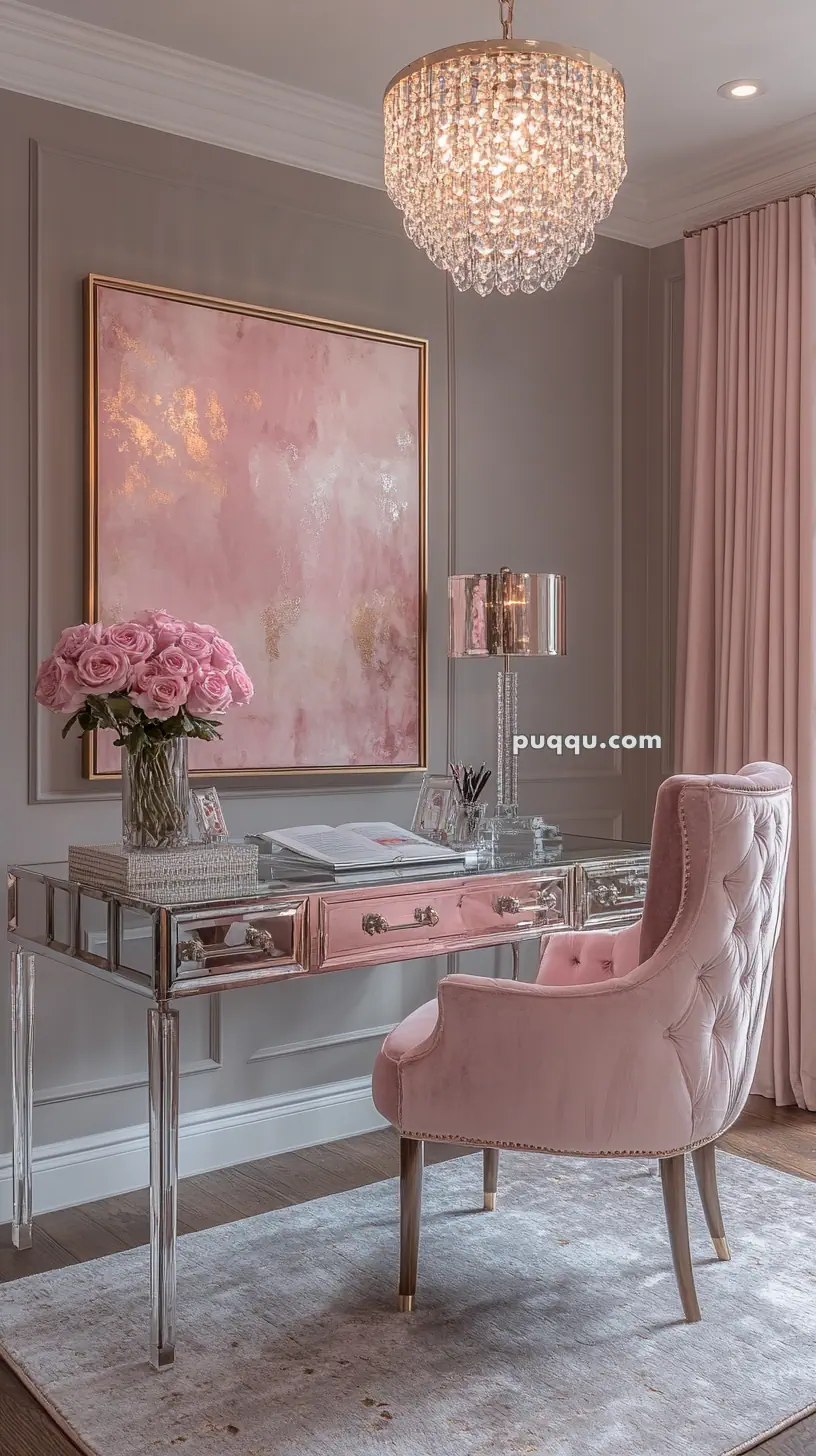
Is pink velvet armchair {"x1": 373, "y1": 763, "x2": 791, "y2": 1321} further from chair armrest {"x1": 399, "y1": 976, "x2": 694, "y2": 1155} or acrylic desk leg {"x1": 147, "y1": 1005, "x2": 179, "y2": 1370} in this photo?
A: acrylic desk leg {"x1": 147, "y1": 1005, "x2": 179, "y2": 1370}

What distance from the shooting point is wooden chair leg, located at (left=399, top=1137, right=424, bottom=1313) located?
2430 mm

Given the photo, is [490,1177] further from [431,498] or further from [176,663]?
[431,498]

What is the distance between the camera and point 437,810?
3084mm

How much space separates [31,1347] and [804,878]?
234 cm

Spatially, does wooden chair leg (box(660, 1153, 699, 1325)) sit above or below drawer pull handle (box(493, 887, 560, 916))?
below

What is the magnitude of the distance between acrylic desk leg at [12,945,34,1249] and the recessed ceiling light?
2820mm

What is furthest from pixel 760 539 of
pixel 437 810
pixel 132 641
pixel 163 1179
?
pixel 163 1179

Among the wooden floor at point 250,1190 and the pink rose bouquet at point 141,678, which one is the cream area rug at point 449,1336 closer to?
the wooden floor at point 250,1190

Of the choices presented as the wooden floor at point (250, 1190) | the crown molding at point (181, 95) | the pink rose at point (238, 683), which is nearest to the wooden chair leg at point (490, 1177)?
the wooden floor at point (250, 1190)

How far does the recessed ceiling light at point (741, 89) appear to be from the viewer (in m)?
3.28

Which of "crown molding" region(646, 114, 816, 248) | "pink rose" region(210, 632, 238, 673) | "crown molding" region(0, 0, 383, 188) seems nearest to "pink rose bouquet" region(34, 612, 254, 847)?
"pink rose" region(210, 632, 238, 673)

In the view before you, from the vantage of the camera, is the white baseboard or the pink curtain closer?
the white baseboard

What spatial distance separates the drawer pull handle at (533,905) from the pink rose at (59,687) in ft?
3.30

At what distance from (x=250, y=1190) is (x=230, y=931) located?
1028 millimetres
